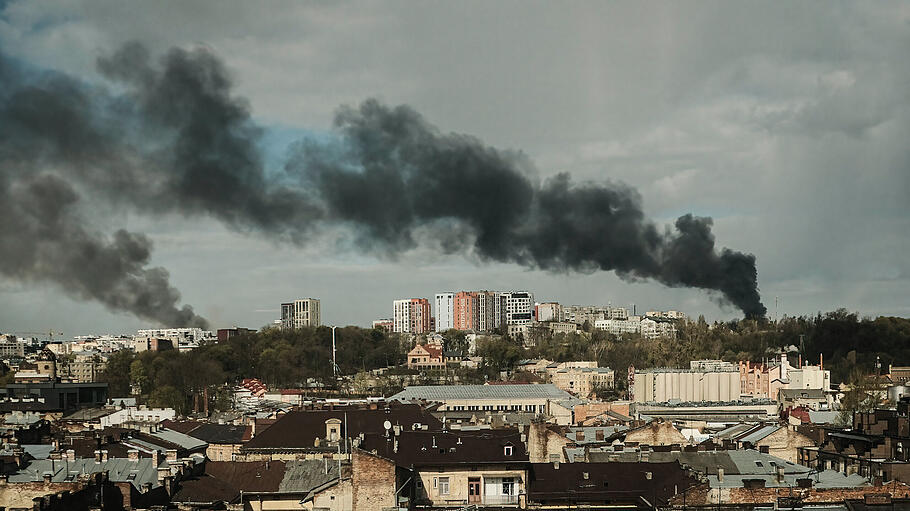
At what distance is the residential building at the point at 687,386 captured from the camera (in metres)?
128

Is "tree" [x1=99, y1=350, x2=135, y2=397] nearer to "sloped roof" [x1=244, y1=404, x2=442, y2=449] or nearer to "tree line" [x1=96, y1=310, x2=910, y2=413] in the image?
"tree line" [x1=96, y1=310, x2=910, y2=413]

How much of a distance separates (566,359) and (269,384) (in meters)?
54.2

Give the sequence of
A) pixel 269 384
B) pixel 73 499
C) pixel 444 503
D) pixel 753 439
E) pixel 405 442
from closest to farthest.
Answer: pixel 73 499 < pixel 444 503 < pixel 405 442 < pixel 753 439 < pixel 269 384

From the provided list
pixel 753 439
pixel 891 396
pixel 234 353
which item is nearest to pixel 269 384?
pixel 234 353

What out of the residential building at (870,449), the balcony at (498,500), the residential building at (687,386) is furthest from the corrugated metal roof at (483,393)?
the balcony at (498,500)

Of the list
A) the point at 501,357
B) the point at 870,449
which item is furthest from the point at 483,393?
the point at 870,449

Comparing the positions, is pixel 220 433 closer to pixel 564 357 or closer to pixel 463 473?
pixel 463 473

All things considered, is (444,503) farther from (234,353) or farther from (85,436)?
(234,353)

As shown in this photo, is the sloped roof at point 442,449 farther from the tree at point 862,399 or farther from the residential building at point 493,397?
the residential building at point 493,397

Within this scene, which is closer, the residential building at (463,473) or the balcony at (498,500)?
the balcony at (498,500)

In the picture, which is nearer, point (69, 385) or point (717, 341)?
point (69, 385)

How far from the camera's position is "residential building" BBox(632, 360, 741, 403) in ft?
420

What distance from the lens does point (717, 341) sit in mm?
181000

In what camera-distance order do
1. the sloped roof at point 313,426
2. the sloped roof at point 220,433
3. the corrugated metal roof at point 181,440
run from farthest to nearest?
the sloped roof at point 220,433, the sloped roof at point 313,426, the corrugated metal roof at point 181,440
